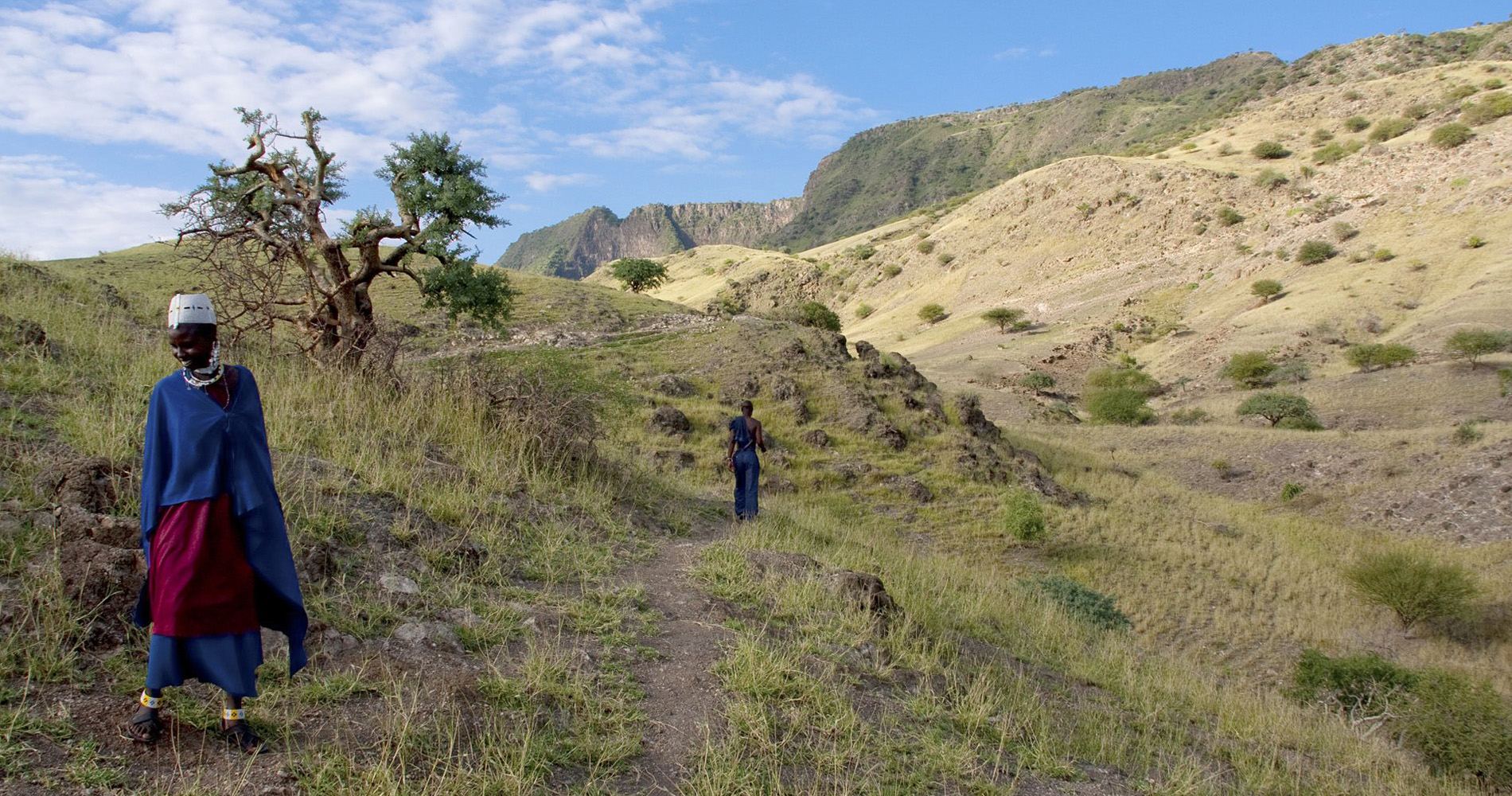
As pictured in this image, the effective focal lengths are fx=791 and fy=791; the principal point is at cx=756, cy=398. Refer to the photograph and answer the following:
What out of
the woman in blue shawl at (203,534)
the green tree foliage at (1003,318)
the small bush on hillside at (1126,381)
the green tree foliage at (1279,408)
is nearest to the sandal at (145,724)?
the woman in blue shawl at (203,534)

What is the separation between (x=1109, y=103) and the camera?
118 meters

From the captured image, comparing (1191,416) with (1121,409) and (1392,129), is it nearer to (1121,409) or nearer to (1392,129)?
(1121,409)

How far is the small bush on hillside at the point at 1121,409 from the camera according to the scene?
2736 centimetres

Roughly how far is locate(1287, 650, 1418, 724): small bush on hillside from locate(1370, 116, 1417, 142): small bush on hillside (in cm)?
5220

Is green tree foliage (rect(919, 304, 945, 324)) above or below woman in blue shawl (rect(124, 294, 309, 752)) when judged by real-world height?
above

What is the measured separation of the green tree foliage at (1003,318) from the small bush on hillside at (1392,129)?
2483 centimetres

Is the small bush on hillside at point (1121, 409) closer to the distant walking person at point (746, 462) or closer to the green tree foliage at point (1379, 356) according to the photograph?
the green tree foliage at point (1379, 356)

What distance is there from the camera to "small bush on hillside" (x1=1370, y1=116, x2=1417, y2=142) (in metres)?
47.7

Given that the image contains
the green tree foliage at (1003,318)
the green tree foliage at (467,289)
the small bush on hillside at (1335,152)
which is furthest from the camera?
the small bush on hillside at (1335,152)

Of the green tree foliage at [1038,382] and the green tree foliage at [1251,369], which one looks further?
the green tree foliage at [1038,382]

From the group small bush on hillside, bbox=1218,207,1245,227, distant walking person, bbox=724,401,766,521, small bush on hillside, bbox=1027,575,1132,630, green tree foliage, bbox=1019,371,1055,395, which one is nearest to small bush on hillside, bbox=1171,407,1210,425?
green tree foliage, bbox=1019,371,1055,395

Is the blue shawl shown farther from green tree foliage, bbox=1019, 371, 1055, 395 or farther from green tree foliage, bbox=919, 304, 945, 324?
green tree foliage, bbox=919, 304, 945, 324

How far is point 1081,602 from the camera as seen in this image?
1023 cm

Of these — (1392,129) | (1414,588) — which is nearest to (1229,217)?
(1392,129)
